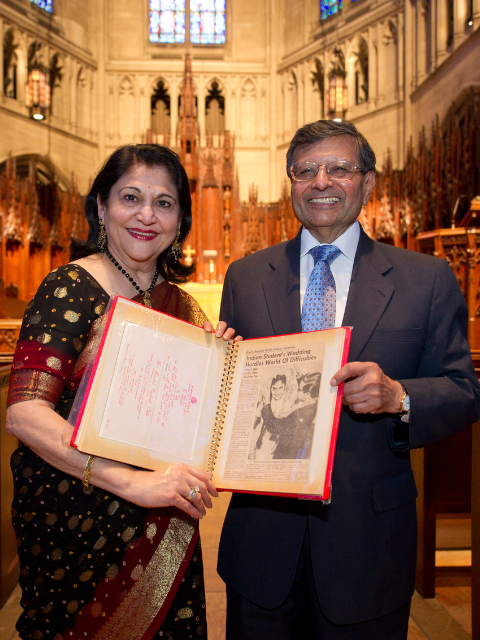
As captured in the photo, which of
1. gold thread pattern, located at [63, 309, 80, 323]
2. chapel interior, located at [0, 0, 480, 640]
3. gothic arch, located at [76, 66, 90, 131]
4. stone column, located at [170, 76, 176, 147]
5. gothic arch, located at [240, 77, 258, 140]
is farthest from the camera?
gothic arch, located at [240, 77, 258, 140]

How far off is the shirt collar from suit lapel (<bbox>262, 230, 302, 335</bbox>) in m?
0.03

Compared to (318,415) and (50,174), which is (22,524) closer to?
(318,415)

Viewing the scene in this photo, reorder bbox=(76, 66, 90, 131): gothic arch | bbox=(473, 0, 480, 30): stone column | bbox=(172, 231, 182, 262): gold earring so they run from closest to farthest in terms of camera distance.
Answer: bbox=(172, 231, 182, 262): gold earring, bbox=(473, 0, 480, 30): stone column, bbox=(76, 66, 90, 131): gothic arch

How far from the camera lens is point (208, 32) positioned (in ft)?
48.9

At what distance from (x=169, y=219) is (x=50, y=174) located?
485 inches

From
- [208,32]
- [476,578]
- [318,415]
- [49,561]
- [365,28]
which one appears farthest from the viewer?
[208,32]

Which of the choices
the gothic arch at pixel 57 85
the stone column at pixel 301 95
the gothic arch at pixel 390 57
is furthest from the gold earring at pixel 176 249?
the stone column at pixel 301 95

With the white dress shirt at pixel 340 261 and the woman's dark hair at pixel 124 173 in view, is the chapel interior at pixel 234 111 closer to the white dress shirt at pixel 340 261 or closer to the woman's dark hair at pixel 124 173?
the woman's dark hair at pixel 124 173

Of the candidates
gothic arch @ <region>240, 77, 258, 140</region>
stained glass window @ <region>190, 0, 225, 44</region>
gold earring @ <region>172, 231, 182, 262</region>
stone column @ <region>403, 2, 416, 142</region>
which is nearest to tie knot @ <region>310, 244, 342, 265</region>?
gold earring @ <region>172, 231, 182, 262</region>

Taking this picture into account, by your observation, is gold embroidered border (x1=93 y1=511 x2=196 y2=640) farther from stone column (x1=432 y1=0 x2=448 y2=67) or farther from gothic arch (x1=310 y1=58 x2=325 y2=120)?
gothic arch (x1=310 y1=58 x2=325 y2=120)

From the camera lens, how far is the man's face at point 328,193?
150 cm

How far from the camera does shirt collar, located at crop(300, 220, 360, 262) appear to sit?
1.54 m

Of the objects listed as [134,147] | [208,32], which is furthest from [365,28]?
[134,147]

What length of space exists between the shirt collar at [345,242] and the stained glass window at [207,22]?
15411mm
